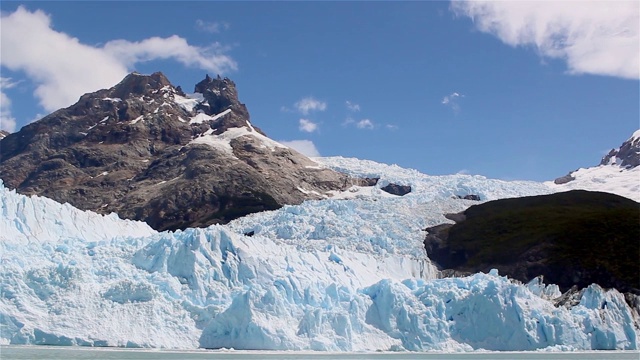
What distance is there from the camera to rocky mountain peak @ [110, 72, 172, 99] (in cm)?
17338

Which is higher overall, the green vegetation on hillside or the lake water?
the green vegetation on hillside

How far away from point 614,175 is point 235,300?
505 feet

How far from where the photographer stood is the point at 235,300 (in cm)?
3919

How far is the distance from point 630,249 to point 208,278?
48.6 m

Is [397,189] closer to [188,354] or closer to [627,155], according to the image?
[627,155]

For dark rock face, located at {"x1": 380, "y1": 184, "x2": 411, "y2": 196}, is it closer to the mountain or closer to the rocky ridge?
the mountain

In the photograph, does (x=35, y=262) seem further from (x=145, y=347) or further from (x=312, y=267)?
(x=312, y=267)

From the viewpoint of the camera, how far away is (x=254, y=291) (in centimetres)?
3959

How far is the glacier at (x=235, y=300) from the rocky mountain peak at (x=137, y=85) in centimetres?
12285

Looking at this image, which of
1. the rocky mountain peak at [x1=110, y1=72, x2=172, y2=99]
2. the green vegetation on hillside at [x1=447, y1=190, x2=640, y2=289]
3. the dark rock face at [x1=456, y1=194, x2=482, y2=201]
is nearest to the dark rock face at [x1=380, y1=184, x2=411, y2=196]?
the dark rock face at [x1=456, y1=194, x2=482, y2=201]

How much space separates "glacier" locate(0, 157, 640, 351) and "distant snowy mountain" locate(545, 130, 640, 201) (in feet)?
370

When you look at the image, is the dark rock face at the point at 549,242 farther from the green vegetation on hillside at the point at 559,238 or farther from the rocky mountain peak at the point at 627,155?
the rocky mountain peak at the point at 627,155

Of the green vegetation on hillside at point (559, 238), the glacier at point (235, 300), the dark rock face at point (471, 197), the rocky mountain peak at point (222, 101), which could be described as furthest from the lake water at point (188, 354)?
the rocky mountain peak at point (222, 101)

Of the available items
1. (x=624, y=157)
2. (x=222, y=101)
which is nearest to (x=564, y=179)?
(x=624, y=157)
